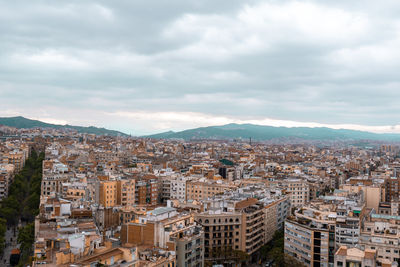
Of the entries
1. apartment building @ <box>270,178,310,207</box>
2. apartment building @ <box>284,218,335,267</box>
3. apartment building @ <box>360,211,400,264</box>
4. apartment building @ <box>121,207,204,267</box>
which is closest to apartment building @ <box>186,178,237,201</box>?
apartment building @ <box>270,178,310,207</box>

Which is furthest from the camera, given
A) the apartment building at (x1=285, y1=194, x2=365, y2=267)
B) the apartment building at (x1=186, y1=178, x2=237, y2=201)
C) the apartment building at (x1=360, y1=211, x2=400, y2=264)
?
the apartment building at (x1=186, y1=178, x2=237, y2=201)

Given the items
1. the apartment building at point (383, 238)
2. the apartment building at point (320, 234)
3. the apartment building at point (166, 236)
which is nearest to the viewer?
the apartment building at point (166, 236)

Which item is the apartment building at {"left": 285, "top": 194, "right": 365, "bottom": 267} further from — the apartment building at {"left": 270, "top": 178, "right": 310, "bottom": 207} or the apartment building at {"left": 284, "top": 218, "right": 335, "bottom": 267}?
the apartment building at {"left": 270, "top": 178, "right": 310, "bottom": 207}

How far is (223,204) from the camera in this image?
60156 millimetres

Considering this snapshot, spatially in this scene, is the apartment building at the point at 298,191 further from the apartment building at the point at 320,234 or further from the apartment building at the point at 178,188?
the apartment building at the point at 320,234

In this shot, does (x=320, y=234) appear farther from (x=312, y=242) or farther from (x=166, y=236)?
(x=166, y=236)

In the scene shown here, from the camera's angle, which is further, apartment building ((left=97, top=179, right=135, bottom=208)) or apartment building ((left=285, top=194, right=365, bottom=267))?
apartment building ((left=97, top=179, right=135, bottom=208))

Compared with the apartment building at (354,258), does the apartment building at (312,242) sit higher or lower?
lower

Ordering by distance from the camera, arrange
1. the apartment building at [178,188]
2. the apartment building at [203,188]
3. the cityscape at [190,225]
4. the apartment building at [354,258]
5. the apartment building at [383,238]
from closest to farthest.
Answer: the apartment building at [354,258] → the cityscape at [190,225] → the apartment building at [383,238] → the apartment building at [203,188] → the apartment building at [178,188]

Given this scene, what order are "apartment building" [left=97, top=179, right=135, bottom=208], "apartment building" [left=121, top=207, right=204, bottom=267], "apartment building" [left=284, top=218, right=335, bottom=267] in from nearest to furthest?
"apartment building" [left=121, top=207, right=204, bottom=267] → "apartment building" [left=284, top=218, right=335, bottom=267] → "apartment building" [left=97, top=179, right=135, bottom=208]

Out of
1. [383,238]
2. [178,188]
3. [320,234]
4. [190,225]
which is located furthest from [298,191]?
[190,225]

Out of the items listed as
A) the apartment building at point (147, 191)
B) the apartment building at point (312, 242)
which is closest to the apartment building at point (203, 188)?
the apartment building at point (147, 191)

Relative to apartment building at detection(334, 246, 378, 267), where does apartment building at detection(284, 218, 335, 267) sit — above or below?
below

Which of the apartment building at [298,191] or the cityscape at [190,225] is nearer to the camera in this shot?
the cityscape at [190,225]
